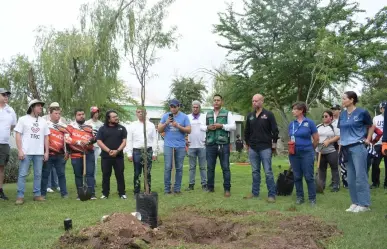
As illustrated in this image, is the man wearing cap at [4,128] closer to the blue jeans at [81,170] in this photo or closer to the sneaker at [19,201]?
the sneaker at [19,201]

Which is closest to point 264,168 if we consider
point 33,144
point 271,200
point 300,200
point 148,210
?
point 271,200

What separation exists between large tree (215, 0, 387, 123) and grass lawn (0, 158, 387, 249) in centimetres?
1464

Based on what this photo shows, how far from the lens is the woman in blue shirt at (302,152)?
783 cm

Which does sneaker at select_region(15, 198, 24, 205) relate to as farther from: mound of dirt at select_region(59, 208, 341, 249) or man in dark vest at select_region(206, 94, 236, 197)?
man in dark vest at select_region(206, 94, 236, 197)

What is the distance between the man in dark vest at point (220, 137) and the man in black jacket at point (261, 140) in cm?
55

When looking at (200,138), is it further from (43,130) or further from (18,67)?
(18,67)

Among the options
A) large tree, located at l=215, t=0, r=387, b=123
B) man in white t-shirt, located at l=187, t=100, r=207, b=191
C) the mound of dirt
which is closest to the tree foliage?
large tree, located at l=215, t=0, r=387, b=123

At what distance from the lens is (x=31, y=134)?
28.5 feet

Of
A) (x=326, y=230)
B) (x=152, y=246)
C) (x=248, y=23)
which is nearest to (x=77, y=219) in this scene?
(x=152, y=246)

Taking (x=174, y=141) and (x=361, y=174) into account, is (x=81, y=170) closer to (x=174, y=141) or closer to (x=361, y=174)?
(x=174, y=141)

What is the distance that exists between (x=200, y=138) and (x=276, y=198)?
2.40 metres

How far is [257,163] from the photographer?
8594 mm

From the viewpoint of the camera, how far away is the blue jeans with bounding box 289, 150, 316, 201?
7.80 m

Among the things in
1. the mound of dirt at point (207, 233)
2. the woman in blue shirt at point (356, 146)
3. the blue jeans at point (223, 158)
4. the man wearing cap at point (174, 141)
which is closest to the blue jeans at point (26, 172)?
the man wearing cap at point (174, 141)
